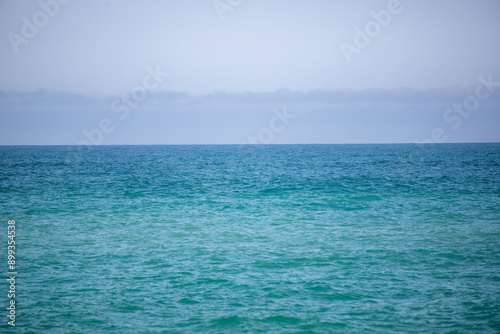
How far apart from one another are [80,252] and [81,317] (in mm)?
7974

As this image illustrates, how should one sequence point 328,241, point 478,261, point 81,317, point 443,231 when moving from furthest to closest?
point 443,231 → point 328,241 → point 478,261 → point 81,317

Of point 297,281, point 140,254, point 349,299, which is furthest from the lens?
point 140,254

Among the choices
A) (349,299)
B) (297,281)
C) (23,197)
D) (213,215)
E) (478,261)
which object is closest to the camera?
(349,299)

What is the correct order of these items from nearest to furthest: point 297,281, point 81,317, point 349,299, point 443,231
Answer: point 81,317 < point 349,299 < point 297,281 < point 443,231

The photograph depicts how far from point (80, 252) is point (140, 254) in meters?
3.17

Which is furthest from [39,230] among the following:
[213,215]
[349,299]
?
[349,299]

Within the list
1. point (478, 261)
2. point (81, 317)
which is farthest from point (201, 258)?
point (478, 261)

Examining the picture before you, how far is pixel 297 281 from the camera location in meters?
16.7

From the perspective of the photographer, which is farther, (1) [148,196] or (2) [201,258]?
(1) [148,196]

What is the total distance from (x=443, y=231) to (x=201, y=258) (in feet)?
50.5

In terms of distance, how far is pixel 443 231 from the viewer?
25234 millimetres

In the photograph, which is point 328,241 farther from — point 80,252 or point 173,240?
point 80,252

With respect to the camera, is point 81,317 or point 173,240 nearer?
point 81,317

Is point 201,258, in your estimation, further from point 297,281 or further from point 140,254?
point 297,281
